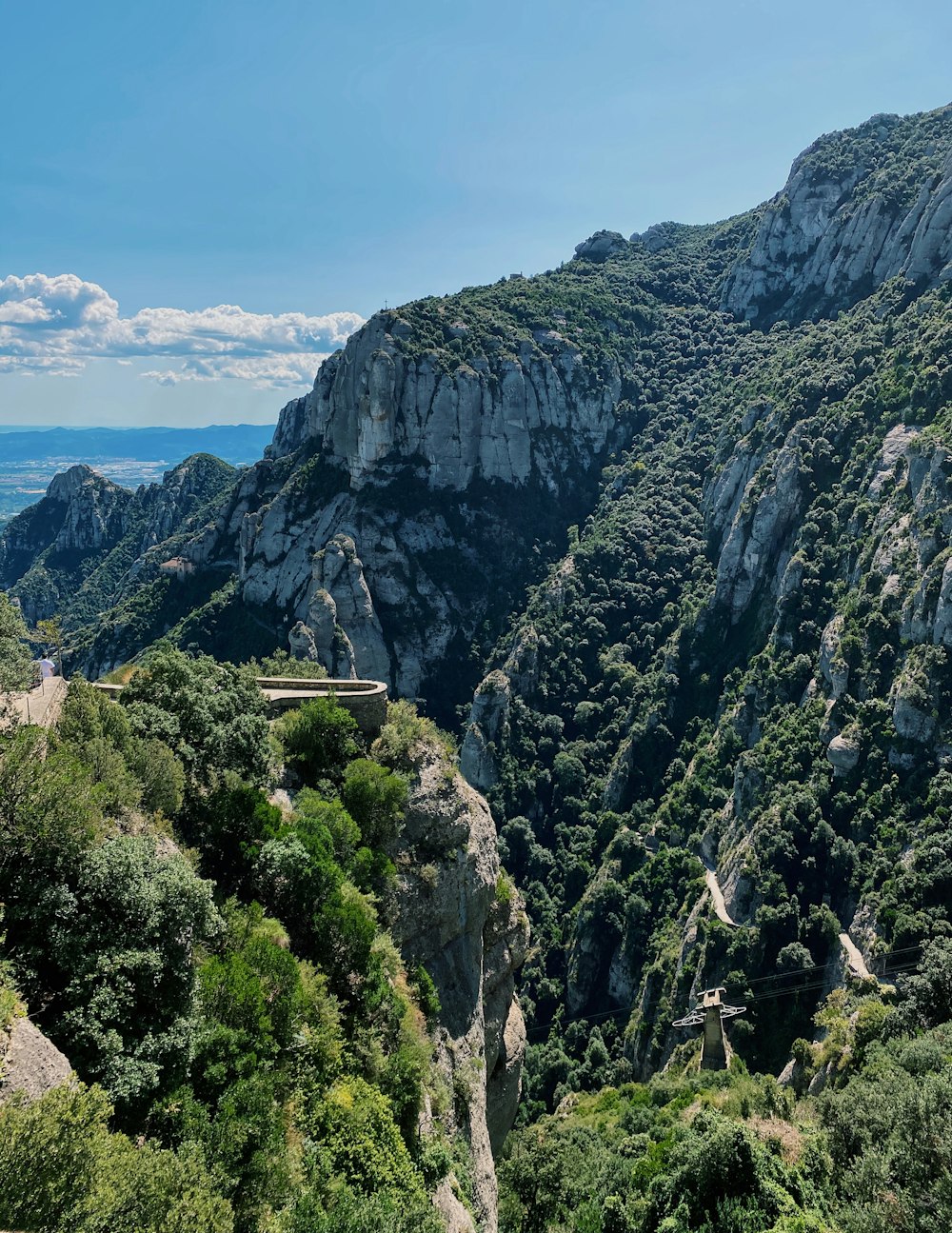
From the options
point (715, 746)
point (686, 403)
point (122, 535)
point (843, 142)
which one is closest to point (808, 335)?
point (686, 403)

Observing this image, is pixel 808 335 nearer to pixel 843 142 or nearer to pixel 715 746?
pixel 843 142

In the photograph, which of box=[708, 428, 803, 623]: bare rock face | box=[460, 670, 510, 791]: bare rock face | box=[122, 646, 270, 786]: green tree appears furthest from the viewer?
box=[460, 670, 510, 791]: bare rock face

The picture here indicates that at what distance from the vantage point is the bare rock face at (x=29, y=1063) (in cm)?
959

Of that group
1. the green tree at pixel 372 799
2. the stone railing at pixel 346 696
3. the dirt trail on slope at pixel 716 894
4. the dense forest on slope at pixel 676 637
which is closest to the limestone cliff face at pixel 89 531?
the dense forest on slope at pixel 676 637

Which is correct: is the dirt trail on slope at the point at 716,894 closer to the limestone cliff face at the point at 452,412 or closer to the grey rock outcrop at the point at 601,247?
the limestone cliff face at the point at 452,412

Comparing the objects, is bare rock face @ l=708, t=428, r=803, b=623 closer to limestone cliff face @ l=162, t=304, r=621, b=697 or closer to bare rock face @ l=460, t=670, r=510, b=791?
bare rock face @ l=460, t=670, r=510, b=791

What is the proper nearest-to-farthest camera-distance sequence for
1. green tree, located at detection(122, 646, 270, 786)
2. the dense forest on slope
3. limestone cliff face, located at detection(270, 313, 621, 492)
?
1. green tree, located at detection(122, 646, 270, 786)
2. the dense forest on slope
3. limestone cliff face, located at detection(270, 313, 621, 492)

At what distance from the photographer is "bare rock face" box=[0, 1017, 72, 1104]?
9.59m

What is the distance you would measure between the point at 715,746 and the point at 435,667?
1597 inches

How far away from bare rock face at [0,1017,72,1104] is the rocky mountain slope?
1702 inches

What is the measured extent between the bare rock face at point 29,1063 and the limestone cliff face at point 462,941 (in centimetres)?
1308

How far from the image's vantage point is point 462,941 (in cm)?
2639

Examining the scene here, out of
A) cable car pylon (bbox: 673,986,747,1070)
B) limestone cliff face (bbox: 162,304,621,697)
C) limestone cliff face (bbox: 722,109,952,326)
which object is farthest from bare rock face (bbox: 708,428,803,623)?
cable car pylon (bbox: 673,986,747,1070)

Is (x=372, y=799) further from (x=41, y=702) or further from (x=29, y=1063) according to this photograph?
(x=29, y=1063)
